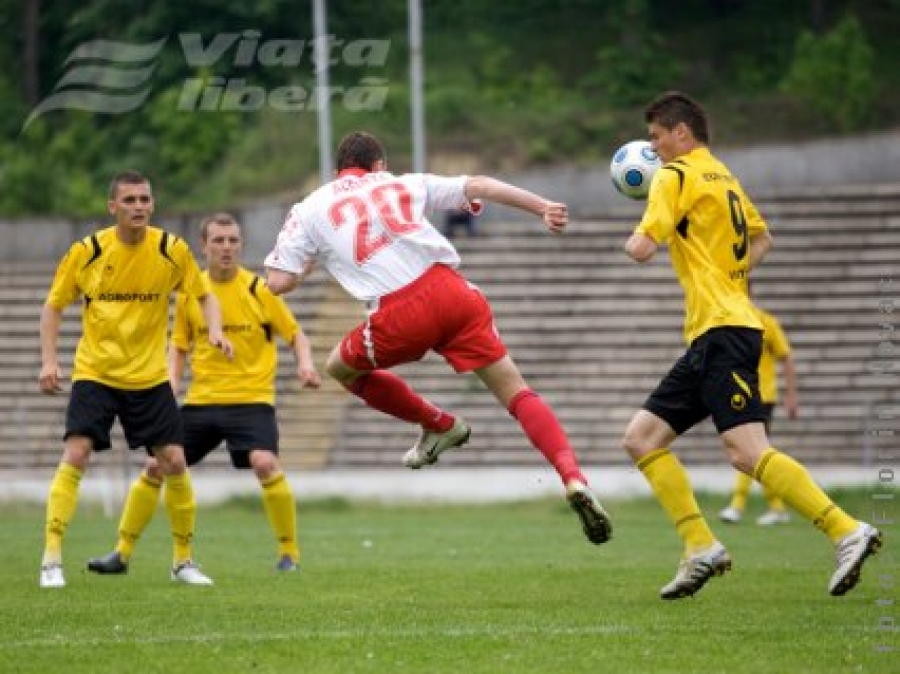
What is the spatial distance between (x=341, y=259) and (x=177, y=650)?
2388mm

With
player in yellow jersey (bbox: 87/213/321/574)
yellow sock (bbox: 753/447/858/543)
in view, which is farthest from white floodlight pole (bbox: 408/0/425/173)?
yellow sock (bbox: 753/447/858/543)

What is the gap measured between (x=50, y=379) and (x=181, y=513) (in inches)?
55.4

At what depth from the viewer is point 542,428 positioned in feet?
32.2

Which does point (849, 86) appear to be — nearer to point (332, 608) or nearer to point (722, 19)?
point (722, 19)

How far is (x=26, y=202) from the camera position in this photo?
122 feet

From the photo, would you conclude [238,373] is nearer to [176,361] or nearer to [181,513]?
[176,361]

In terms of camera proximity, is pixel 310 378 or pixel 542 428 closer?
pixel 542 428

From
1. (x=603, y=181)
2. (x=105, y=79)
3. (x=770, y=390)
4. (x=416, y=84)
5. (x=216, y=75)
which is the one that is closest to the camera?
(x=770, y=390)

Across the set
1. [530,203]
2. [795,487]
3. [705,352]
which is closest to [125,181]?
[530,203]

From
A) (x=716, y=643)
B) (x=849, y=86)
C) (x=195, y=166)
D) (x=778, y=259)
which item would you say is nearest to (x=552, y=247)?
(x=778, y=259)

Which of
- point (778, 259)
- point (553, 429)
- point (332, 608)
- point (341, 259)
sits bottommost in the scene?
point (778, 259)

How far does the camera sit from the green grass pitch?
26.1 feet

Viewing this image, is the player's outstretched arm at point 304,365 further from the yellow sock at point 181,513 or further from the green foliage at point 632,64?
the green foliage at point 632,64

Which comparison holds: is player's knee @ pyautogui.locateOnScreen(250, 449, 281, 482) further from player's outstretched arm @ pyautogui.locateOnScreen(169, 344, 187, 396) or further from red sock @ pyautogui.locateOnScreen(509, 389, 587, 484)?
red sock @ pyautogui.locateOnScreen(509, 389, 587, 484)
